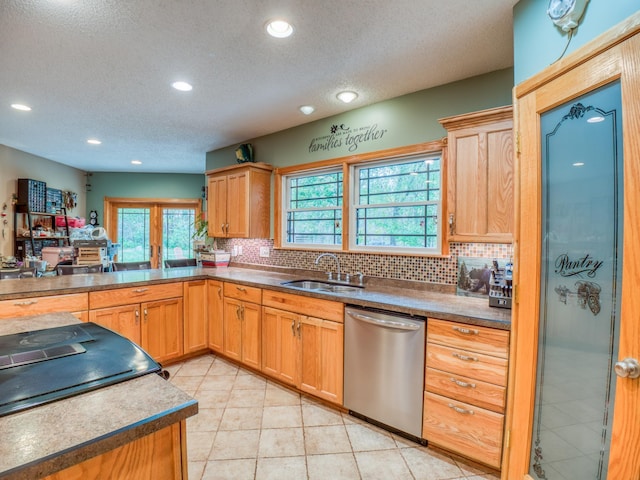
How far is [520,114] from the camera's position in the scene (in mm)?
1620

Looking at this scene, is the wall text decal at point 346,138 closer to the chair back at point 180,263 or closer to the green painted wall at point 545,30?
the green painted wall at point 545,30

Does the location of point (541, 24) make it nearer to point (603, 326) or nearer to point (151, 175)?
Answer: point (603, 326)

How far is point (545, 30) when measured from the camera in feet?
5.17

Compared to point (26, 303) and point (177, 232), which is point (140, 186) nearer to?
point (177, 232)

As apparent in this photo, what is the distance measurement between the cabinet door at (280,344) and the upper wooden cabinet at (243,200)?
1.18m

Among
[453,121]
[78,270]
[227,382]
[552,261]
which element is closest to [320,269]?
[227,382]

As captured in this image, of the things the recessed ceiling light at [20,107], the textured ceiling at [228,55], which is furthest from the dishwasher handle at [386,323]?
the recessed ceiling light at [20,107]

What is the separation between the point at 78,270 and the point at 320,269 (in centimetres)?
262

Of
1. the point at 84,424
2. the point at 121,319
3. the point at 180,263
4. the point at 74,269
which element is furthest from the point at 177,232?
the point at 84,424

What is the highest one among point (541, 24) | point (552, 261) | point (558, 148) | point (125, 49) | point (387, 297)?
point (125, 49)

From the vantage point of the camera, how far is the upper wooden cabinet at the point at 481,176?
81.4 inches

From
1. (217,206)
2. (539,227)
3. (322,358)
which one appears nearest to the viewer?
(539,227)

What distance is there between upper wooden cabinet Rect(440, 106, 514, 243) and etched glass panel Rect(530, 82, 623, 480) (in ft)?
1.87

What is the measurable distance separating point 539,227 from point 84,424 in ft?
5.94
